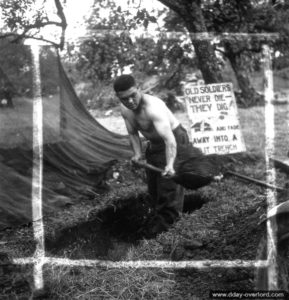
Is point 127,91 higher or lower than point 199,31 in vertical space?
lower

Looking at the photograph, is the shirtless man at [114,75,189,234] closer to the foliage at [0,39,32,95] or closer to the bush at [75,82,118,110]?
the foliage at [0,39,32,95]

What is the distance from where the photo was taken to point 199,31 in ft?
20.6

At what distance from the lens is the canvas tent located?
449 centimetres

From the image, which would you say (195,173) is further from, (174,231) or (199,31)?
(199,31)

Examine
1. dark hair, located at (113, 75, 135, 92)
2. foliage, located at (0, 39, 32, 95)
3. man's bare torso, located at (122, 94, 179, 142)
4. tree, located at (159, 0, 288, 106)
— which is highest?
tree, located at (159, 0, 288, 106)

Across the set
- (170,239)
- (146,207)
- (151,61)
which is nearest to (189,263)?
(170,239)

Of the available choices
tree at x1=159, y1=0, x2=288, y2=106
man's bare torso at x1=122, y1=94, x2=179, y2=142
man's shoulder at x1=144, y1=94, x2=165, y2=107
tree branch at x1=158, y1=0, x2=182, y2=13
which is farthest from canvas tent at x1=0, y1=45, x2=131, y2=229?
tree at x1=159, y1=0, x2=288, y2=106

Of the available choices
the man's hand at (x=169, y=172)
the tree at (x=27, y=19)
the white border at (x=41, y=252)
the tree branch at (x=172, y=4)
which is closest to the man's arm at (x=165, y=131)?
the man's hand at (x=169, y=172)

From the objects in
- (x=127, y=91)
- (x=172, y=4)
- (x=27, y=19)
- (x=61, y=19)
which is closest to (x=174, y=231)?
(x=127, y=91)

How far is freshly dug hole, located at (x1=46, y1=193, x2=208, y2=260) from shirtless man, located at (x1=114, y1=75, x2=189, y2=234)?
34cm

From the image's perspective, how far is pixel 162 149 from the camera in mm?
4430

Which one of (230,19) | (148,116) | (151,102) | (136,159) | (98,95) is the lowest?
(136,159)

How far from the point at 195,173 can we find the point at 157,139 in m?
0.83

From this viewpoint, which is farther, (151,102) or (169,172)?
(151,102)
